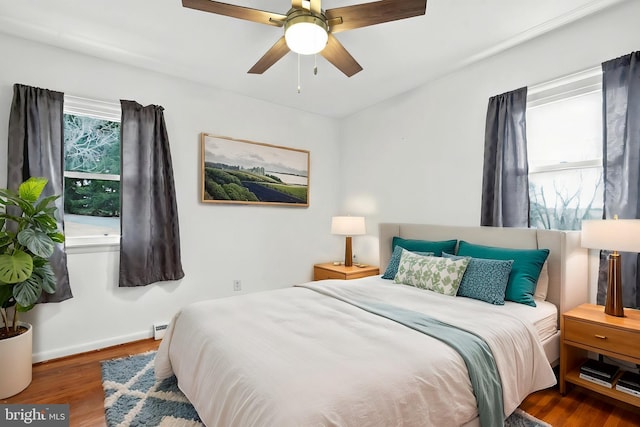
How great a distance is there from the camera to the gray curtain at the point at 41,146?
2525mm

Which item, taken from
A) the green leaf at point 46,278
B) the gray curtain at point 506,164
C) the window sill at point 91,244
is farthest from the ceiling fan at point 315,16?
the window sill at point 91,244

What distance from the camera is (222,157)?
3.63 m

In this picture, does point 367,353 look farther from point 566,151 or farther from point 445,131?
point 445,131

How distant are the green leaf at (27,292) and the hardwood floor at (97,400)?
2.10ft

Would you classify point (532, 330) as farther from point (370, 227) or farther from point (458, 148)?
point (370, 227)

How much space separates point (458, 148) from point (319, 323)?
91.3 inches

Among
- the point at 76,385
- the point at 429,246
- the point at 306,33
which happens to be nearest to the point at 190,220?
the point at 76,385

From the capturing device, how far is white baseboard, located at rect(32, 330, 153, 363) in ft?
8.80

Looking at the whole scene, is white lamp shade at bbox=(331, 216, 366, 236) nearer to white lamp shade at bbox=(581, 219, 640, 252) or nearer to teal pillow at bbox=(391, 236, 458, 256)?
teal pillow at bbox=(391, 236, 458, 256)

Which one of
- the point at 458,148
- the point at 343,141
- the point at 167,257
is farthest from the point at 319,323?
the point at 343,141

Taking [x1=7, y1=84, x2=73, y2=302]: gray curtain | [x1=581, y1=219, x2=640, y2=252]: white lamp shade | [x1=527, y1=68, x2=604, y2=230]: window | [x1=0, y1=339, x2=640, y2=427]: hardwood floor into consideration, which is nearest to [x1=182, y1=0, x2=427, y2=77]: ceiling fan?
[x1=527, y1=68, x2=604, y2=230]: window

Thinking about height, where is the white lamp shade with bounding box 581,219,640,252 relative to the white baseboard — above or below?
above

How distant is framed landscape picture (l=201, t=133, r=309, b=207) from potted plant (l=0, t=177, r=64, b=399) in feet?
4.68

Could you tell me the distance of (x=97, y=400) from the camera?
2.13m
